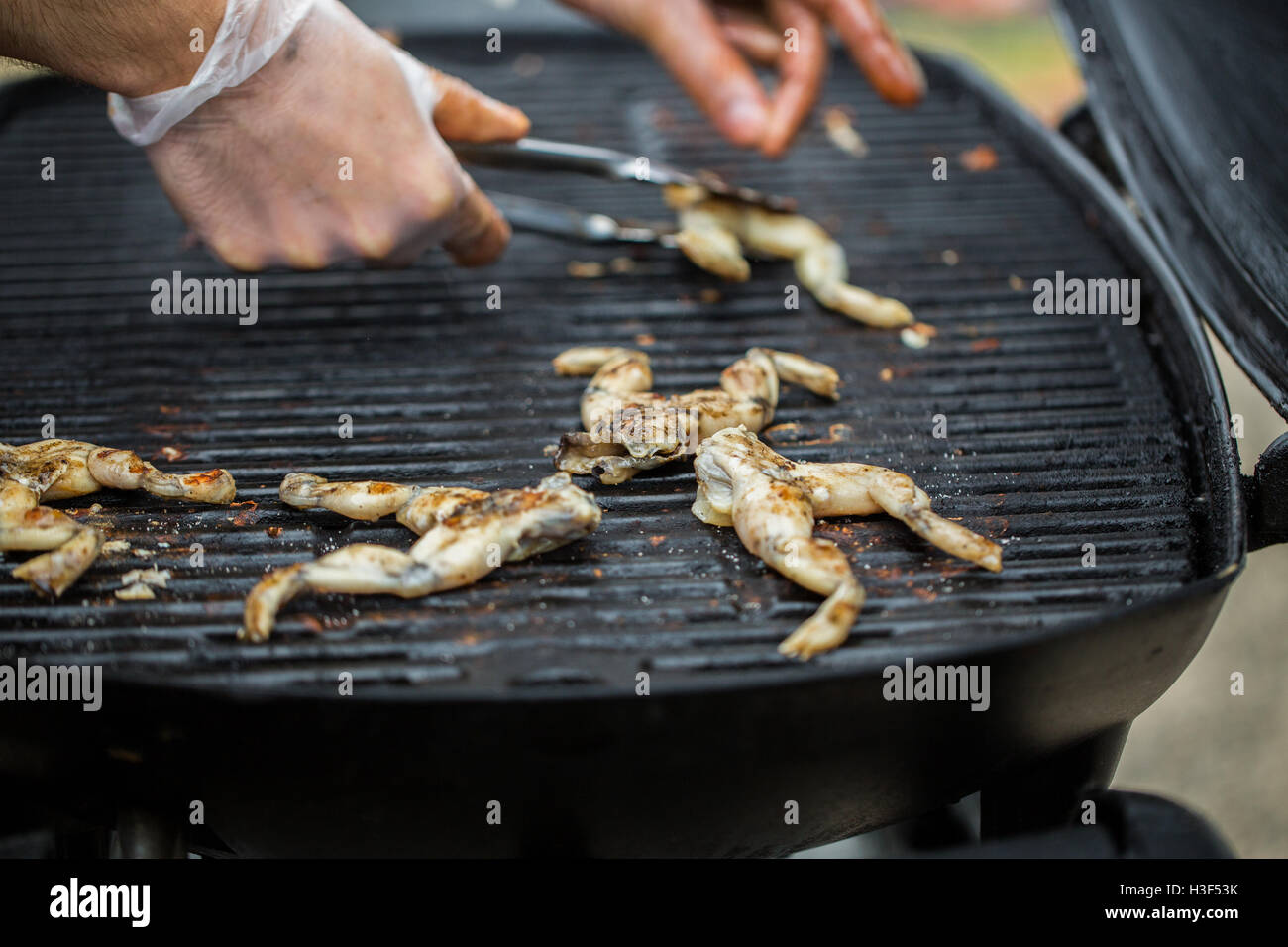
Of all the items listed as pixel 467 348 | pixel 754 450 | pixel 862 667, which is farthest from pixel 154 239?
pixel 862 667

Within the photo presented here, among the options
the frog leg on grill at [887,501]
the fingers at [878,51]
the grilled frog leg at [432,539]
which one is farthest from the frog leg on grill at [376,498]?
the fingers at [878,51]

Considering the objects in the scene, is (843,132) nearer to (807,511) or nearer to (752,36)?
(752,36)

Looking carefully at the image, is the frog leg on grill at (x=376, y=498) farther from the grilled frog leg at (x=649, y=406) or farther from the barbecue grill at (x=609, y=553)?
the grilled frog leg at (x=649, y=406)

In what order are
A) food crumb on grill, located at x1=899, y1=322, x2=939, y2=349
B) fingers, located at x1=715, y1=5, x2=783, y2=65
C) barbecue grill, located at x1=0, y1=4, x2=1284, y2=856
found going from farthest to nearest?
fingers, located at x1=715, y1=5, x2=783, y2=65 → food crumb on grill, located at x1=899, y1=322, x2=939, y2=349 → barbecue grill, located at x1=0, y1=4, x2=1284, y2=856

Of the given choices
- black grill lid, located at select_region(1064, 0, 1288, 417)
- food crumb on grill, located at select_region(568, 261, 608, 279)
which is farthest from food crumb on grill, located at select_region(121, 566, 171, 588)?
black grill lid, located at select_region(1064, 0, 1288, 417)

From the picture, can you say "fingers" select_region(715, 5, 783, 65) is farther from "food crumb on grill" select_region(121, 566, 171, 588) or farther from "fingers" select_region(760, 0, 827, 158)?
"food crumb on grill" select_region(121, 566, 171, 588)
